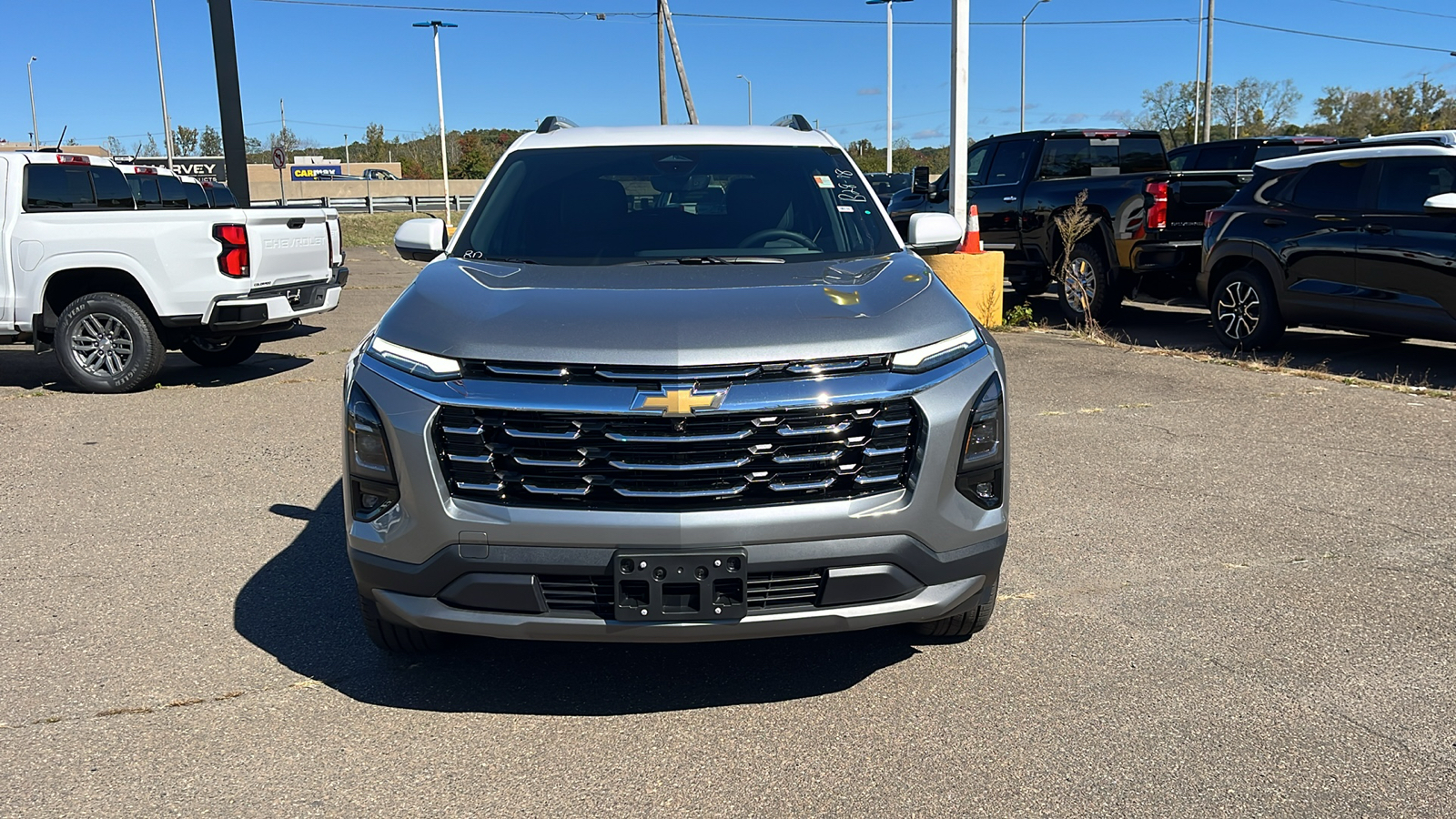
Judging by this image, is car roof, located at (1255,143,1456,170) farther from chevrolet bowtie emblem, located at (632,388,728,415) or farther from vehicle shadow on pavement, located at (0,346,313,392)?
vehicle shadow on pavement, located at (0,346,313,392)

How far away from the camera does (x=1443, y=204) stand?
8.17 meters

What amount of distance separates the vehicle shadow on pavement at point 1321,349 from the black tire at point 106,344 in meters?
Answer: 8.49

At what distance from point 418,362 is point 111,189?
867 centimetres

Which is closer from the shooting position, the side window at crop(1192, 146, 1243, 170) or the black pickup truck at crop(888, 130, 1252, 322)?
the black pickup truck at crop(888, 130, 1252, 322)

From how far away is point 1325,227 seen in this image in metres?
9.22

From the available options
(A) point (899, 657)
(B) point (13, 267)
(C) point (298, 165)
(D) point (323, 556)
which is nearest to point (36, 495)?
(D) point (323, 556)

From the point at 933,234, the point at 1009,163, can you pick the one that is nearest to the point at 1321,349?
the point at 1009,163

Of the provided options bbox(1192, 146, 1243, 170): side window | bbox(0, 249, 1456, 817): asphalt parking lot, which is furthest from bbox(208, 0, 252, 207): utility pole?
bbox(1192, 146, 1243, 170): side window

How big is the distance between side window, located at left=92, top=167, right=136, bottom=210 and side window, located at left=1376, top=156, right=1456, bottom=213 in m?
10.4

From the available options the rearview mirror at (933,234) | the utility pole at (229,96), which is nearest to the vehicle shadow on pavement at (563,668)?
the rearview mirror at (933,234)

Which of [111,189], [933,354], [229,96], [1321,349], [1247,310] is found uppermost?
[229,96]

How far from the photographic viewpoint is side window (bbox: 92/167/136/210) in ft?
33.6

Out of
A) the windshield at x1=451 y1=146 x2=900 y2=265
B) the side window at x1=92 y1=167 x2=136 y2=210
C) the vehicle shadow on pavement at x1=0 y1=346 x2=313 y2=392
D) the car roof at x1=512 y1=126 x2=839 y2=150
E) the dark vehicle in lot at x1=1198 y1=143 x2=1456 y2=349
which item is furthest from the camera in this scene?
the side window at x1=92 y1=167 x2=136 y2=210

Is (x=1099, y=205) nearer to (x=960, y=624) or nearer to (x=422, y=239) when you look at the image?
(x=422, y=239)
